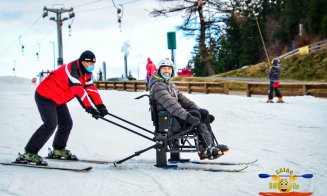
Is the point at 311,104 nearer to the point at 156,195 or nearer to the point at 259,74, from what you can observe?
the point at 156,195

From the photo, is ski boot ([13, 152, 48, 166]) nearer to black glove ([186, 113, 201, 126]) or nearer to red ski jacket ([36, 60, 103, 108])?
red ski jacket ([36, 60, 103, 108])

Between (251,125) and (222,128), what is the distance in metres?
0.89

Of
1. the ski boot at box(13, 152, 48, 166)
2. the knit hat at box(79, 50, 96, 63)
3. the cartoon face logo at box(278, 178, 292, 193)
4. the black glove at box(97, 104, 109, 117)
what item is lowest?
the cartoon face logo at box(278, 178, 292, 193)

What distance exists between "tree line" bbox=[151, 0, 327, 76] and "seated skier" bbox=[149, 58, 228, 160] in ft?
87.1

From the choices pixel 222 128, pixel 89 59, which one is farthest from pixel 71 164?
pixel 222 128

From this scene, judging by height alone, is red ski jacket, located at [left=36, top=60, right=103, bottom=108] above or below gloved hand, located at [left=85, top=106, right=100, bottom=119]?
above

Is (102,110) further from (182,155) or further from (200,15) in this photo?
(200,15)

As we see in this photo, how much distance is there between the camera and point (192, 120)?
5.75m

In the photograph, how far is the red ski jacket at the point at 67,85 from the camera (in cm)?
584

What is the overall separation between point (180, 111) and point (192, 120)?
21cm

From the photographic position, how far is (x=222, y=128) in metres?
10.5

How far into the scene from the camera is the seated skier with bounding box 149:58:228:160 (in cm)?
581

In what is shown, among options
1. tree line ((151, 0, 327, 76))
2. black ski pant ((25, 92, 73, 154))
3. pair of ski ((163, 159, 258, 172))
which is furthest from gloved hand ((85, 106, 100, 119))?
tree line ((151, 0, 327, 76))

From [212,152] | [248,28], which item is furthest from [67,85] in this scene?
[248,28]
